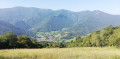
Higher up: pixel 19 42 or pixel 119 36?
pixel 119 36

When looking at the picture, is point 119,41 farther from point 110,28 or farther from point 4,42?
point 4,42

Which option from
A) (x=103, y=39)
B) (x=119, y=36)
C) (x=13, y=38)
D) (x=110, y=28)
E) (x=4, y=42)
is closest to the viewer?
(x=119, y=36)

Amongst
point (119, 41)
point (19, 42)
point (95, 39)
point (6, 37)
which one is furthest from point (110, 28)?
point (6, 37)

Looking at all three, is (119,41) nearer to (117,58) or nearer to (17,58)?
(117,58)

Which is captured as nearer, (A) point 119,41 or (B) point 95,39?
(A) point 119,41

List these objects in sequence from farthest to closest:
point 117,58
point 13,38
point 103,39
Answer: point 103,39, point 13,38, point 117,58

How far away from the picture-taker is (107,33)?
4762cm

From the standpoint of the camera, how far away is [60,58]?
222 inches

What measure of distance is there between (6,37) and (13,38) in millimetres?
1928

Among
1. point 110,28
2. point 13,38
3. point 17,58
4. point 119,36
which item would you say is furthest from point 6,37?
point 110,28

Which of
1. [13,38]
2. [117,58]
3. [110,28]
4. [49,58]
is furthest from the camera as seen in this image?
[110,28]

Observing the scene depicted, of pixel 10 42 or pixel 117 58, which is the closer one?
pixel 117 58

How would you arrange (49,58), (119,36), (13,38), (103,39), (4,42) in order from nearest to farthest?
(49,58) < (119,36) < (4,42) < (13,38) < (103,39)

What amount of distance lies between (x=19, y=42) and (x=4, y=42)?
4891mm
